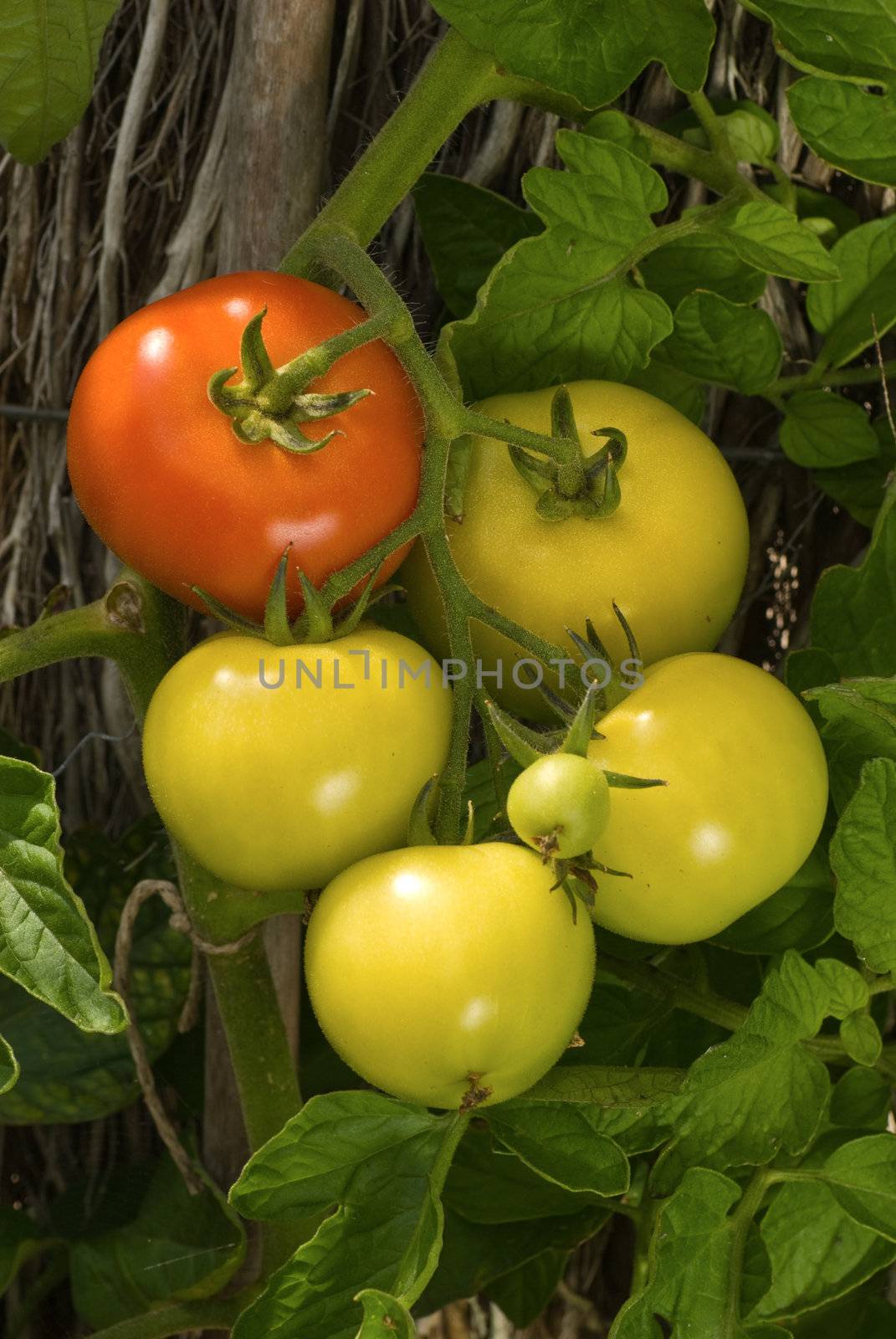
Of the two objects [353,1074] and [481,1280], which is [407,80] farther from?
[481,1280]

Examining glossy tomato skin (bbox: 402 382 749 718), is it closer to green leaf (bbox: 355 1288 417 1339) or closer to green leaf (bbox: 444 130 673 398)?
green leaf (bbox: 444 130 673 398)

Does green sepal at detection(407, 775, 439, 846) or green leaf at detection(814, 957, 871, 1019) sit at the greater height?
green sepal at detection(407, 775, 439, 846)

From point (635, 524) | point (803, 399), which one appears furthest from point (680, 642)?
point (803, 399)

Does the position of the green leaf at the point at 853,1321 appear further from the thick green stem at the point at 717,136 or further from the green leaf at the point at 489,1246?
the thick green stem at the point at 717,136

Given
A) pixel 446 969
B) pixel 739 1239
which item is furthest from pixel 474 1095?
pixel 739 1239

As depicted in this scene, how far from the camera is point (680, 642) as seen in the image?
0.63 m

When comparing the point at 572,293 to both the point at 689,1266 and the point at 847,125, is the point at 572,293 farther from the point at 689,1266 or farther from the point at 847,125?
the point at 689,1266

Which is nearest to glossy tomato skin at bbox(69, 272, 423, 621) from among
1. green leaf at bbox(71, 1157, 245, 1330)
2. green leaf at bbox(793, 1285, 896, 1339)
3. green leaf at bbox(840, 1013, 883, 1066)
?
green leaf at bbox(840, 1013, 883, 1066)

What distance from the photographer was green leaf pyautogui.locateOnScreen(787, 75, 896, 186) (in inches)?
24.2

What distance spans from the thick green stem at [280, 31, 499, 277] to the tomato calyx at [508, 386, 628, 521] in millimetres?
135

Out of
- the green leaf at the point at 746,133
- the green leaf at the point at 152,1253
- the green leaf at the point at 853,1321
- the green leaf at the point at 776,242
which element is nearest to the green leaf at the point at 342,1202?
the green leaf at the point at 152,1253

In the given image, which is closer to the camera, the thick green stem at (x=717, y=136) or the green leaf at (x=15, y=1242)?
the thick green stem at (x=717, y=136)

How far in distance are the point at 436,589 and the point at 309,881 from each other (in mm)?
152

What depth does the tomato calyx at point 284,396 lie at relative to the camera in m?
0.53
